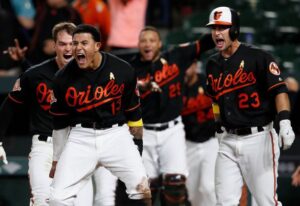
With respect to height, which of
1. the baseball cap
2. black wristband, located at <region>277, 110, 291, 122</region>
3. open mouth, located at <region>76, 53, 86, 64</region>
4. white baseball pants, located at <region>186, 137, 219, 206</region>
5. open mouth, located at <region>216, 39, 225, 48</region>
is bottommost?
white baseball pants, located at <region>186, 137, 219, 206</region>

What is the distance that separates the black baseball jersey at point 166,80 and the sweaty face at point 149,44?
0.09 m

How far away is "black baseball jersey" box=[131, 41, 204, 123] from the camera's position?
8938mm

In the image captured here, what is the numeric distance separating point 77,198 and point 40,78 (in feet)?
3.70

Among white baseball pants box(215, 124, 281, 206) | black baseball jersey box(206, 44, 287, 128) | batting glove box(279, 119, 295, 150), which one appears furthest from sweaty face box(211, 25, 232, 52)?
batting glove box(279, 119, 295, 150)

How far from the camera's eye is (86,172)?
6770mm

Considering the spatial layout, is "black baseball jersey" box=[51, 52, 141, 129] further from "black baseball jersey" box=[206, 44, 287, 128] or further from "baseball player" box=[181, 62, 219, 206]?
"baseball player" box=[181, 62, 219, 206]

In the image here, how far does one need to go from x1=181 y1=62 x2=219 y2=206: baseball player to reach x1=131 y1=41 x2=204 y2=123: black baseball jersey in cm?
40

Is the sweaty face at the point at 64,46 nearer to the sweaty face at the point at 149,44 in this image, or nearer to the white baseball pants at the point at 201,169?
the sweaty face at the point at 149,44

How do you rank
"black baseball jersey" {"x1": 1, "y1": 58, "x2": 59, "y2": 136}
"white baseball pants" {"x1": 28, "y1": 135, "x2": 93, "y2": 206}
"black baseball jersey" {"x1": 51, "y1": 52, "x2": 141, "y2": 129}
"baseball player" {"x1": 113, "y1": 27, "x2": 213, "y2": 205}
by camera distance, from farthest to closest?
"baseball player" {"x1": 113, "y1": 27, "x2": 213, "y2": 205}
"black baseball jersey" {"x1": 1, "y1": 58, "x2": 59, "y2": 136}
"white baseball pants" {"x1": 28, "y1": 135, "x2": 93, "y2": 206}
"black baseball jersey" {"x1": 51, "y1": 52, "x2": 141, "y2": 129}

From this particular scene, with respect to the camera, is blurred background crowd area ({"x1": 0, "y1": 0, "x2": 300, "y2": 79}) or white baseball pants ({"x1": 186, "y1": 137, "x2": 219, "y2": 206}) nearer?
white baseball pants ({"x1": 186, "y1": 137, "x2": 219, "y2": 206})

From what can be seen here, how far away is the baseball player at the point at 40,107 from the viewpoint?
732 centimetres

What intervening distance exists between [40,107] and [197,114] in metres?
2.42

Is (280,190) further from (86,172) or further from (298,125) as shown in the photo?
(86,172)

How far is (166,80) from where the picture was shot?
8.99 meters
